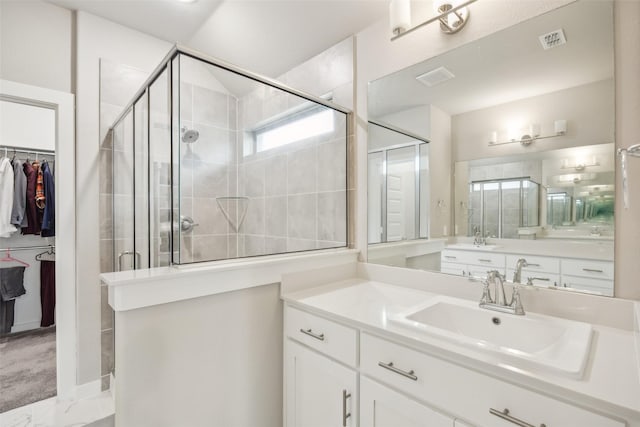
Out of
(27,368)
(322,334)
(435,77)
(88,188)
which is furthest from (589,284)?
(27,368)

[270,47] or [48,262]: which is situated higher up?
[270,47]

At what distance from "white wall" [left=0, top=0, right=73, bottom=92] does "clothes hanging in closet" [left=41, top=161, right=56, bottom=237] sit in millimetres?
1668

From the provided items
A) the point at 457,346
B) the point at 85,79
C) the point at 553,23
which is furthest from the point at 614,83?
the point at 85,79

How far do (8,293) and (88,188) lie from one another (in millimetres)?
2142

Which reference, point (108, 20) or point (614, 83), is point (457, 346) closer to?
point (614, 83)

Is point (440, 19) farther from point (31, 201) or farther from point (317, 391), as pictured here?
point (31, 201)

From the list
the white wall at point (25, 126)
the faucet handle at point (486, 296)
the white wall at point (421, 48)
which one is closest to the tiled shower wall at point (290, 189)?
the white wall at point (421, 48)

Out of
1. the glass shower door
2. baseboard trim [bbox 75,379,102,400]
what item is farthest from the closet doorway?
the glass shower door

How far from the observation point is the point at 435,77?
151 centimetres

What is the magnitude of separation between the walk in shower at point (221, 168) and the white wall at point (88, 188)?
5.1 inches

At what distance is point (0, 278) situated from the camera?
3025 millimetres

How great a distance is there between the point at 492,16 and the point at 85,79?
2411 millimetres

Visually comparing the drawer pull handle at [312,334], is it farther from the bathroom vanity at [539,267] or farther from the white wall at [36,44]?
the white wall at [36,44]

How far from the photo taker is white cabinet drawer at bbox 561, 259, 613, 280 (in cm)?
Answer: 106
